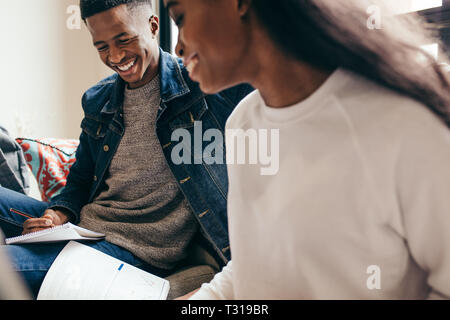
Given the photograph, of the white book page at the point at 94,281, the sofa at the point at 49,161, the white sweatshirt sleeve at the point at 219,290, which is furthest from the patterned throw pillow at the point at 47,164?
the white sweatshirt sleeve at the point at 219,290

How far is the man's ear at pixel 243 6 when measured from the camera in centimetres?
41

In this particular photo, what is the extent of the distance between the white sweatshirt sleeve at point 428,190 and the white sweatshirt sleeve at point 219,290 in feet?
0.90

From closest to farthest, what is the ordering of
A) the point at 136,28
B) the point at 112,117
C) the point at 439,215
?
1. the point at 439,215
2. the point at 136,28
3. the point at 112,117

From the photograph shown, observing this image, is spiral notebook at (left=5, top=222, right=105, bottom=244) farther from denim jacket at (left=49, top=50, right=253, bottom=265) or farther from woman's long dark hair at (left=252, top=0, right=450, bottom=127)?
woman's long dark hair at (left=252, top=0, right=450, bottom=127)

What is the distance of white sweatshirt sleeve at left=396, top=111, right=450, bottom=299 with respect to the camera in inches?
13.2

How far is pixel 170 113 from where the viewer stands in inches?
37.2

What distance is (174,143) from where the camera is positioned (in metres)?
0.93

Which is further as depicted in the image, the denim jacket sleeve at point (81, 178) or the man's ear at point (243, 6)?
the denim jacket sleeve at point (81, 178)

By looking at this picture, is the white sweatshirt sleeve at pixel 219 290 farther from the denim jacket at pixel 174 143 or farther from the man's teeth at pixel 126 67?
the man's teeth at pixel 126 67

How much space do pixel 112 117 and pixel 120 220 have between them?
29cm

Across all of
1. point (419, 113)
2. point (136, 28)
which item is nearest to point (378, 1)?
point (419, 113)

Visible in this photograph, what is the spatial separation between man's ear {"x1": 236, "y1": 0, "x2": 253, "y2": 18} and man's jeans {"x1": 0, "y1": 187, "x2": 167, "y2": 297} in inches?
27.0

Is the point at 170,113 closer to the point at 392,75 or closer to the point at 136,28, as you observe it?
the point at 136,28
